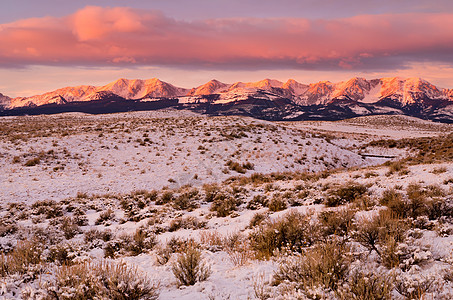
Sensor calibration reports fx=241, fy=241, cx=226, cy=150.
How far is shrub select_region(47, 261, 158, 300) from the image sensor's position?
12.0 feet

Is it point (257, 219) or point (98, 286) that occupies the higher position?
point (98, 286)

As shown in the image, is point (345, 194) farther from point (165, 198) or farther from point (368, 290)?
point (165, 198)

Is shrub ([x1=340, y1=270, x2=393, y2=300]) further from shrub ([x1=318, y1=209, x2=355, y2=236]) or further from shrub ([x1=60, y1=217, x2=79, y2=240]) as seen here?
shrub ([x1=60, y1=217, x2=79, y2=240])

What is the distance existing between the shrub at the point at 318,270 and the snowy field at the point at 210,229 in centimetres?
2

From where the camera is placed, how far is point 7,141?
24234 mm

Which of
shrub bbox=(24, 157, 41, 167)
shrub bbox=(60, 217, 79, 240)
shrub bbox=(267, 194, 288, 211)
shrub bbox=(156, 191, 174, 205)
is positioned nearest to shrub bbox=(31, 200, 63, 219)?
shrub bbox=(60, 217, 79, 240)

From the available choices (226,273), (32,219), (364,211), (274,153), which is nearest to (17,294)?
(226,273)

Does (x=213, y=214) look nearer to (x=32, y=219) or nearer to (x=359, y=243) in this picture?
(x=359, y=243)

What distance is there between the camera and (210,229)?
805cm

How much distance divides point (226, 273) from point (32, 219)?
9478mm

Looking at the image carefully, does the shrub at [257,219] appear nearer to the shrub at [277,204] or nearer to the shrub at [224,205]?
the shrub at [277,204]

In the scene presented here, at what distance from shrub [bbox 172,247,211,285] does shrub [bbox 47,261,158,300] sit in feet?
1.67

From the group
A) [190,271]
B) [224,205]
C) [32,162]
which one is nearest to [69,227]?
[224,205]

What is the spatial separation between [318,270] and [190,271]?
223 centimetres
